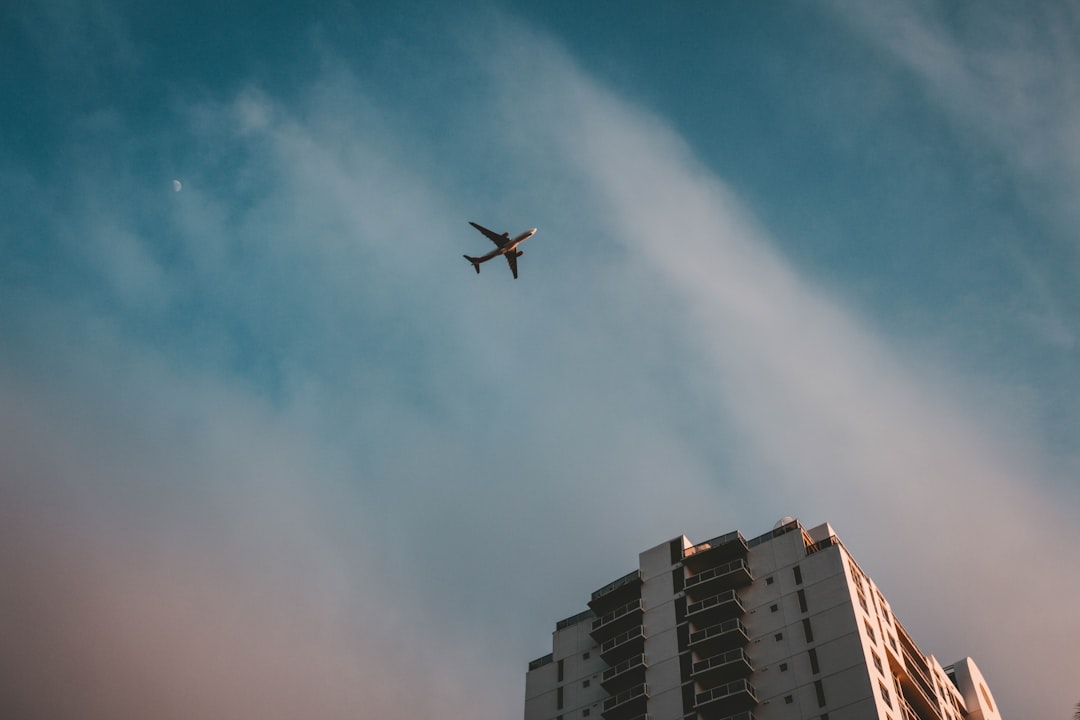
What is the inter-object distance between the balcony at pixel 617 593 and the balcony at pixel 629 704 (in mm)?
9796

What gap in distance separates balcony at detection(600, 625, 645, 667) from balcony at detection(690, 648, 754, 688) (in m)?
6.33

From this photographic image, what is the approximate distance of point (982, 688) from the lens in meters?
101

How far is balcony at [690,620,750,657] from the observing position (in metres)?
73.7

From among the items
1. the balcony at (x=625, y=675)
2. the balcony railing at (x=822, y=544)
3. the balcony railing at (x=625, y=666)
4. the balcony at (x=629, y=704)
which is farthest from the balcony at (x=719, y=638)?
the balcony railing at (x=822, y=544)

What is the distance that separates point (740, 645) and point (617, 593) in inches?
557

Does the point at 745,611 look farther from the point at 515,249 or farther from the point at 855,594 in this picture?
the point at 515,249

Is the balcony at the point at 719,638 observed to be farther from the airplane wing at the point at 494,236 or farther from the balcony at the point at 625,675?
the airplane wing at the point at 494,236

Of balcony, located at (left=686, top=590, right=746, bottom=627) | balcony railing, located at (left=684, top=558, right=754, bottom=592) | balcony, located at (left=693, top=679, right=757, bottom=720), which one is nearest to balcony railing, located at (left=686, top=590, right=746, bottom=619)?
balcony, located at (left=686, top=590, right=746, bottom=627)

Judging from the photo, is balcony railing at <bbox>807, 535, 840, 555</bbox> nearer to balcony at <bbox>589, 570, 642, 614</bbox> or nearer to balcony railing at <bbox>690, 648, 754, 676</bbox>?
balcony railing at <bbox>690, 648, 754, 676</bbox>

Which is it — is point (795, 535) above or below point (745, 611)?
above

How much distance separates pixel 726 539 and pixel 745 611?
294 inches

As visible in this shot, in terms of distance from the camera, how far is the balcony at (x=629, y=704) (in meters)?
75.1

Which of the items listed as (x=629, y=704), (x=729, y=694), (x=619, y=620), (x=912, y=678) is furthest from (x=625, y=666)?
(x=912, y=678)

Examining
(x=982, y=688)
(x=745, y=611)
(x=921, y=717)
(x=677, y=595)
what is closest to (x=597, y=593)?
(x=677, y=595)
